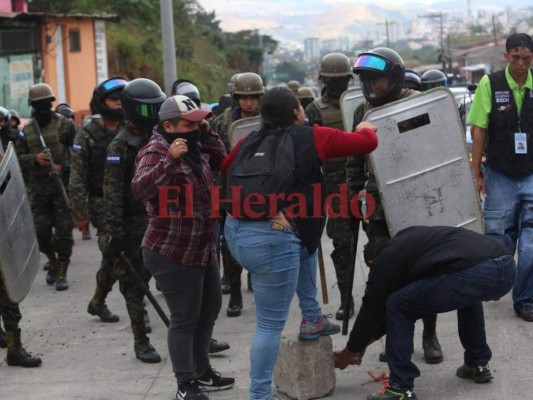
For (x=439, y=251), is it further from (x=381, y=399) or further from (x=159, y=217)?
(x=159, y=217)

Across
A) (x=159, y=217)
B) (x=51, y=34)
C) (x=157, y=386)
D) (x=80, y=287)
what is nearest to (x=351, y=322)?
(x=157, y=386)

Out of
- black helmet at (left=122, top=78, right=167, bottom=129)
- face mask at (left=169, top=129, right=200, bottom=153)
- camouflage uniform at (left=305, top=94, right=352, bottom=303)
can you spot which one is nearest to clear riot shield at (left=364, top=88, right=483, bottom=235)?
face mask at (left=169, top=129, right=200, bottom=153)

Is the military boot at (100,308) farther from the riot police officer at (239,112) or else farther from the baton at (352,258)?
the baton at (352,258)

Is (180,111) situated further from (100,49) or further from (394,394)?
(100,49)

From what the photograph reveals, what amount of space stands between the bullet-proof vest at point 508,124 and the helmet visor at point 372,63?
4.48 feet

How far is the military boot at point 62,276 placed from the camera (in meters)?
9.71

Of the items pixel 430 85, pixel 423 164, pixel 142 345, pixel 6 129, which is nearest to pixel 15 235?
pixel 142 345

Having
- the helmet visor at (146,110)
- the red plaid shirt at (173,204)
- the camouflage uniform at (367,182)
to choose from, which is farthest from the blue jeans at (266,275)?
the helmet visor at (146,110)

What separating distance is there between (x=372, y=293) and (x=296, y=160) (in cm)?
88

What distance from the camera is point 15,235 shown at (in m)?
6.48

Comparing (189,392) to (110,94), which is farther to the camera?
(110,94)

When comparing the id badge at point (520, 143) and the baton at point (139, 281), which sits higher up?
the id badge at point (520, 143)

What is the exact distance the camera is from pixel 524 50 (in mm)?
6898

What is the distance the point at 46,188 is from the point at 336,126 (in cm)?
350
